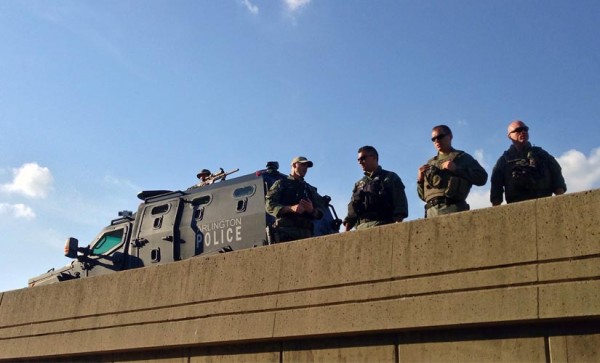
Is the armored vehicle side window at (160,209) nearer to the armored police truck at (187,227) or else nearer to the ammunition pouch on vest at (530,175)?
the armored police truck at (187,227)

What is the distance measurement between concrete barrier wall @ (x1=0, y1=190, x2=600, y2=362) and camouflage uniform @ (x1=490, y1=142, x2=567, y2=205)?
3.15ft

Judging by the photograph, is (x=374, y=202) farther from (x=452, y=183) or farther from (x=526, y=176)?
(x=526, y=176)

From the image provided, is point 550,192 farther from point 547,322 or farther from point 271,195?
point 271,195

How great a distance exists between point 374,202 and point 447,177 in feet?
2.46

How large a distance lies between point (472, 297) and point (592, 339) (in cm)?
80

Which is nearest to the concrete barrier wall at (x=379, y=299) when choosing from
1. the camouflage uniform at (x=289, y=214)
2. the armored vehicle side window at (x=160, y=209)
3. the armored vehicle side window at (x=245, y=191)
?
the camouflage uniform at (x=289, y=214)

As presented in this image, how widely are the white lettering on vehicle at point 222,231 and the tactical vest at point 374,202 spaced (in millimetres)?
3111

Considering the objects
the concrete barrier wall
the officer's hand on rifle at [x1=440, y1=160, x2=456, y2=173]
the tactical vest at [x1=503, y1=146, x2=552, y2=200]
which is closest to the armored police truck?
the concrete barrier wall

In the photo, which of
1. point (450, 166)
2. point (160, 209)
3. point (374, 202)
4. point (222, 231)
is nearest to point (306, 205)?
point (374, 202)

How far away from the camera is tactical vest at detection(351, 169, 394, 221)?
661 cm

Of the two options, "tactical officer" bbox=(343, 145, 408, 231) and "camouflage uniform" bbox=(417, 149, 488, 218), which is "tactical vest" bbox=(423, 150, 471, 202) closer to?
"camouflage uniform" bbox=(417, 149, 488, 218)

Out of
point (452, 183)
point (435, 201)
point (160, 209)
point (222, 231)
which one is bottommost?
point (435, 201)

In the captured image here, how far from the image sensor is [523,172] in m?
5.96

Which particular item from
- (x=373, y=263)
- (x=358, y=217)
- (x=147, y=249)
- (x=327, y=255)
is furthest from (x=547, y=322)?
(x=147, y=249)
